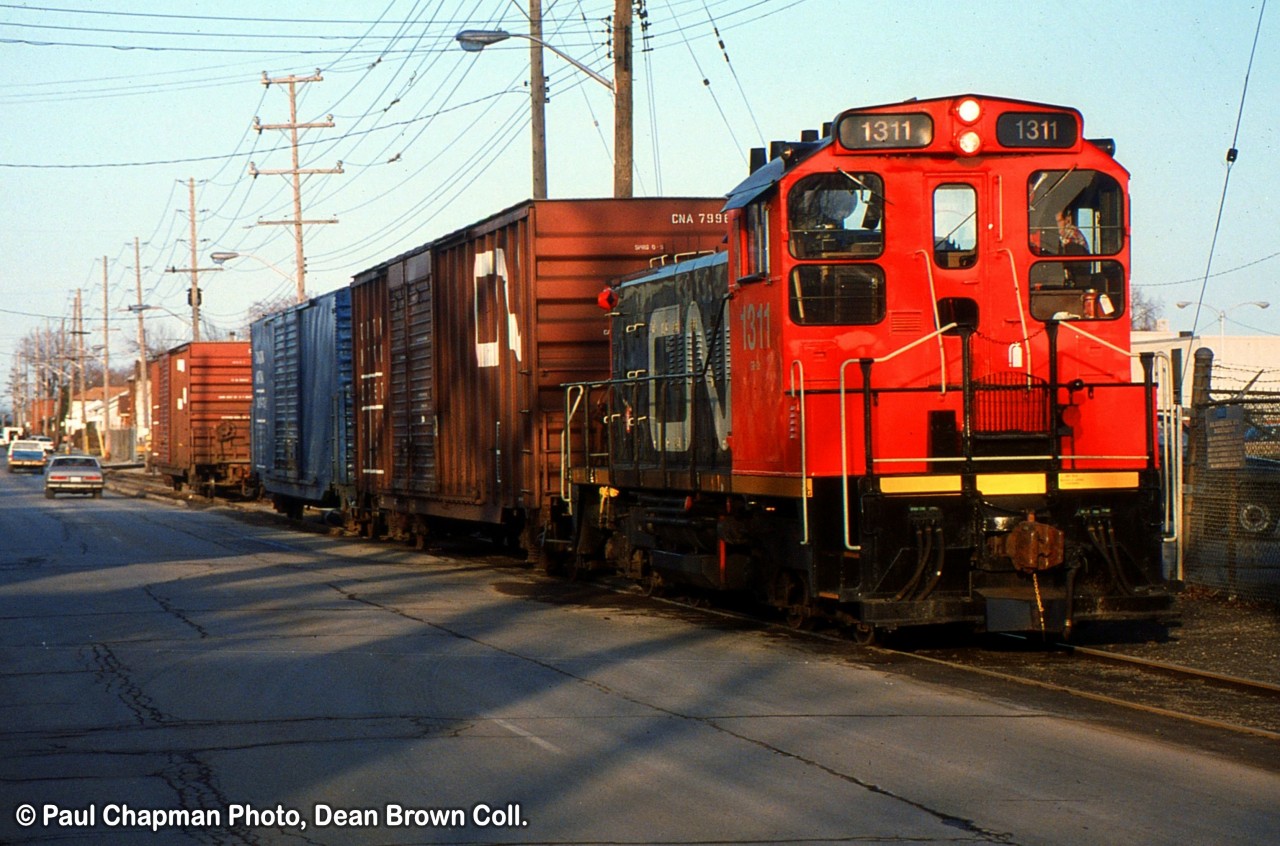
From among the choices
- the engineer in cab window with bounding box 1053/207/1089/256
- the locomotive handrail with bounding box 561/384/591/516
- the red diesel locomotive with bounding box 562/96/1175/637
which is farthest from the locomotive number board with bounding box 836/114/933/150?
the locomotive handrail with bounding box 561/384/591/516

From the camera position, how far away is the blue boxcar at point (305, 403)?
88.3 feet

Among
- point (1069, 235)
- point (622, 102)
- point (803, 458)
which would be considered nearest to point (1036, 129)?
point (1069, 235)

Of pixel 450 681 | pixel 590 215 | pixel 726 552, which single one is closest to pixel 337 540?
pixel 590 215

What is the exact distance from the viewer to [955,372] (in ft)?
38.3

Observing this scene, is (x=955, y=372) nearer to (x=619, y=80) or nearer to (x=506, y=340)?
(x=506, y=340)

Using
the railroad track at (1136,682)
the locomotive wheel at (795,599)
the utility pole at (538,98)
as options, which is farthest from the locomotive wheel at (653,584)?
the utility pole at (538,98)

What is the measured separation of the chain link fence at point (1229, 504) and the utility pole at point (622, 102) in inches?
352

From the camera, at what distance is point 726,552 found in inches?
533

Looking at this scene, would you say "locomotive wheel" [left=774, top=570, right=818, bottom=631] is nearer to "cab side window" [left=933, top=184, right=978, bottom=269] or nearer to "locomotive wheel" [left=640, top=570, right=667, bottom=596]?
"locomotive wheel" [left=640, top=570, right=667, bottom=596]

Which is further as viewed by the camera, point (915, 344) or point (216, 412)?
point (216, 412)

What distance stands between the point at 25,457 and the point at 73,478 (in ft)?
108

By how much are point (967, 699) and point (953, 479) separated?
200 centimetres

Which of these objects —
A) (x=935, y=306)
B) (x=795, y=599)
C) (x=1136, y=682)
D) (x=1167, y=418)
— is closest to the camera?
(x=1136, y=682)

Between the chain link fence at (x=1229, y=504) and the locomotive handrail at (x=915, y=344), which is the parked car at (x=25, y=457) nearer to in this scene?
the chain link fence at (x=1229, y=504)
